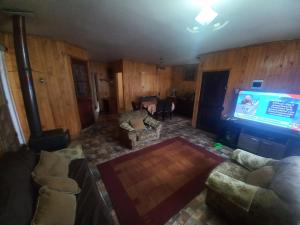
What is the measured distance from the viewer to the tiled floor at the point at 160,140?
5.02 feet

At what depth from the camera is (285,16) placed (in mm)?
1775

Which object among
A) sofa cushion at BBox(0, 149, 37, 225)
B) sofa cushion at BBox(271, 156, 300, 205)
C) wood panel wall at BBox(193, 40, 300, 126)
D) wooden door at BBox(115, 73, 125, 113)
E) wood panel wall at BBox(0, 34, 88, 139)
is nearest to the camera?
sofa cushion at BBox(0, 149, 37, 225)

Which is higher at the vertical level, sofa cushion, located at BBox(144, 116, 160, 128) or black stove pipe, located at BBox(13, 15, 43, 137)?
black stove pipe, located at BBox(13, 15, 43, 137)

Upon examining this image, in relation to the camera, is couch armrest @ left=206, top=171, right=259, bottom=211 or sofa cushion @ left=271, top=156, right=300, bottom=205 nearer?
sofa cushion @ left=271, top=156, right=300, bottom=205

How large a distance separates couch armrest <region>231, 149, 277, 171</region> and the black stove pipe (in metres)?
3.47

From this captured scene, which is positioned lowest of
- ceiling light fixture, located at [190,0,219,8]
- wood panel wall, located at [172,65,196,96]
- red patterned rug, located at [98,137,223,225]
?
red patterned rug, located at [98,137,223,225]

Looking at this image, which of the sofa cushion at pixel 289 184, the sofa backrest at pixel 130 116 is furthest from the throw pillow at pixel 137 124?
the sofa cushion at pixel 289 184

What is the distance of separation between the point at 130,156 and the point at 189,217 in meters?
1.59

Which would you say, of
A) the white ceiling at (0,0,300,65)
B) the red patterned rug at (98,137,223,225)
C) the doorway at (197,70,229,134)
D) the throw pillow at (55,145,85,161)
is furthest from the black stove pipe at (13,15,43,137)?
the doorway at (197,70,229,134)

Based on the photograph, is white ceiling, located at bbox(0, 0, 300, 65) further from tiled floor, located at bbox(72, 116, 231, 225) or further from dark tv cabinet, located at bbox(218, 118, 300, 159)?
tiled floor, located at bbox(72, 116, 231, 225)

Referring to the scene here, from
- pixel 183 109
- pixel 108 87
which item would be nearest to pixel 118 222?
pixel 183 109

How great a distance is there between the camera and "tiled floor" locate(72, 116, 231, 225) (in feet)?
5.02

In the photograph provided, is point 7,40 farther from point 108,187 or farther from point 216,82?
point 216,82

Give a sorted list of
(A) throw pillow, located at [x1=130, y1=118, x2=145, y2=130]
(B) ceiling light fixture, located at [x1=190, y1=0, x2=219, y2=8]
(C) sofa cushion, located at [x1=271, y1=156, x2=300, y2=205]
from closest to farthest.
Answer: (C) sofa cushion, located at [x1=271, y1=156, x2=300, y2=205] → (B) ceiling light fixture, located at [x1=190, y1=0, x2=219, y2=8] → (A) throw pillow, located at [x1=130, y1=118, x2=145, y2=130]
